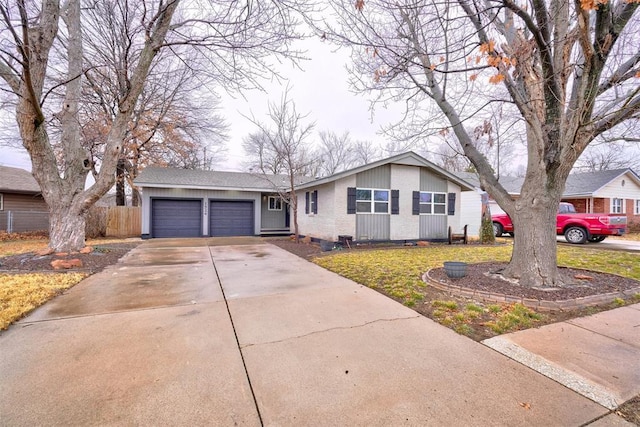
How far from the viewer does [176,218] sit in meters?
13.8

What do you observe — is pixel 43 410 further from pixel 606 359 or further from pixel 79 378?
pixel 606 359

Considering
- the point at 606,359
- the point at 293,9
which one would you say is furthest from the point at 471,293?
the point at 293,9

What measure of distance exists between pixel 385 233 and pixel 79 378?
10277 mm

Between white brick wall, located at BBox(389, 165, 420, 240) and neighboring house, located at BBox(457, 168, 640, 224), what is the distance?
7.38 m

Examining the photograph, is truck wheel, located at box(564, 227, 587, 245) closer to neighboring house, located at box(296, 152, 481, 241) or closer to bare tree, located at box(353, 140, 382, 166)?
neighboring house, located at box(296, 152, 481, 241)

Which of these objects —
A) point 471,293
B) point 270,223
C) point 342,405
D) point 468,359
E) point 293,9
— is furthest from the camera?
point 270,223

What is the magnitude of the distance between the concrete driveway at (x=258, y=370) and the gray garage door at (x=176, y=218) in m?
10.2

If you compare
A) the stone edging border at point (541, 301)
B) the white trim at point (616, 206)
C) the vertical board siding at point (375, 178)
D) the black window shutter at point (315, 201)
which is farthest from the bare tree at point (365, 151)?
the stone edging border at point (541, 301)

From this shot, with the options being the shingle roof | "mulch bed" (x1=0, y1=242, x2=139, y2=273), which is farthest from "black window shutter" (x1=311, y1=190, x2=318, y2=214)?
the shingle roof

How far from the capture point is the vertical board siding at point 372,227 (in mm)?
10977

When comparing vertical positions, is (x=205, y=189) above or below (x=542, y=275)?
above

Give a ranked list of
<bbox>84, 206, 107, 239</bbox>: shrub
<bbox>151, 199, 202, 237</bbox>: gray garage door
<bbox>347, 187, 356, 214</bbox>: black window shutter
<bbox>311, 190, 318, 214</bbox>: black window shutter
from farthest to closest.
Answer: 1. <bbox>151, 199, 202, 237</bbox>: gray garage door
2. <bbox>84, 206, 107, 239</bbox>: shrub
3. <bbox>311, 190, 318, 214</bbox>: black window shutter
4. <bbox>347, 187, 356, 214</bbox>: black window shutter

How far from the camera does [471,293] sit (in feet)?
14.5

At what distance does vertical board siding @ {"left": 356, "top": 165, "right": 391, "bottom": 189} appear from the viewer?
432 inches
